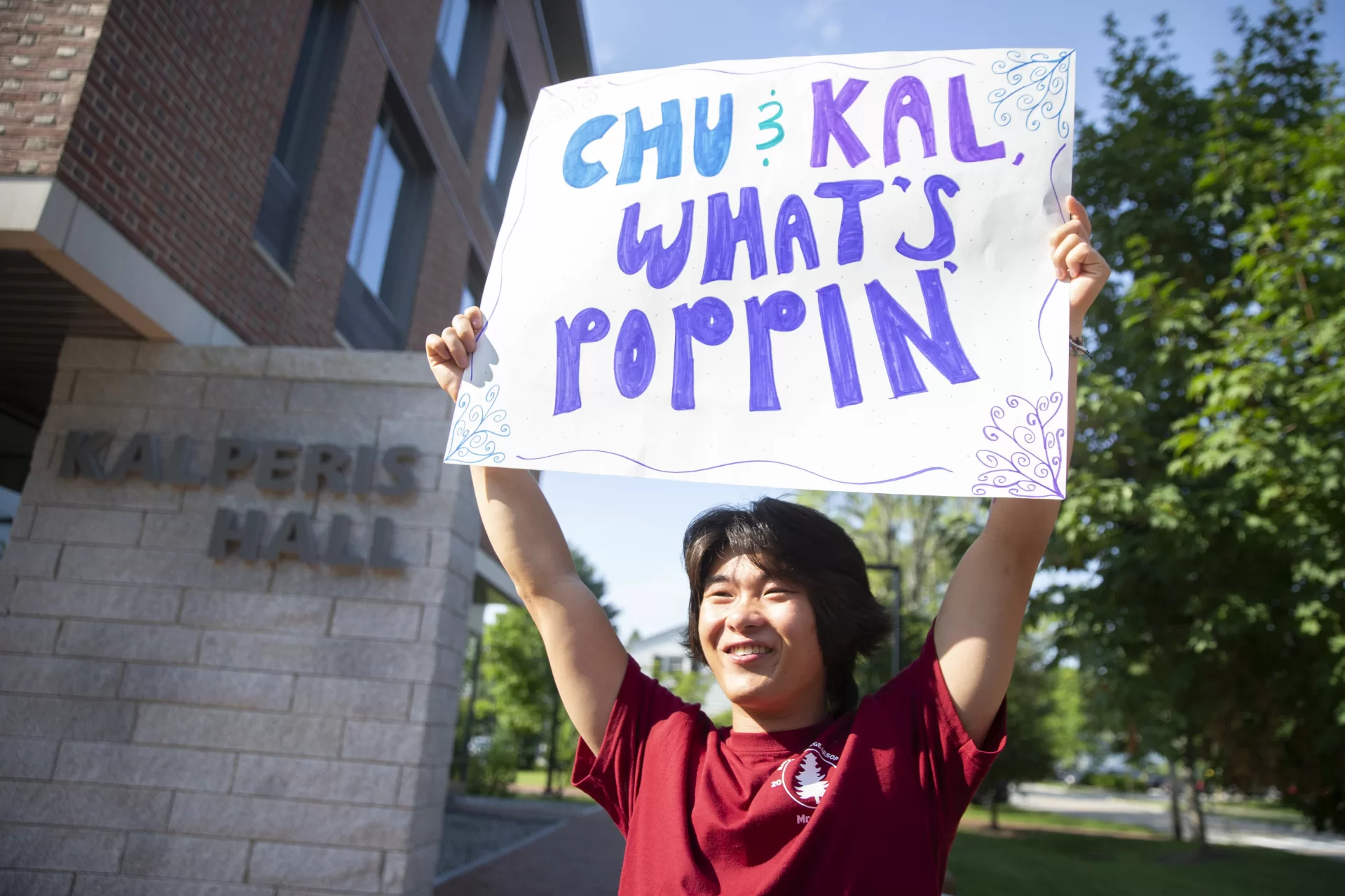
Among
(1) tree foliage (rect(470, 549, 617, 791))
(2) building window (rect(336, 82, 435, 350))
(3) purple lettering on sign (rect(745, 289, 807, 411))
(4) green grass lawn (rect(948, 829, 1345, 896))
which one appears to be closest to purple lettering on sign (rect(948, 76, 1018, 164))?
(3) purple lettering on sign (rect(745, 289, 807, 411))

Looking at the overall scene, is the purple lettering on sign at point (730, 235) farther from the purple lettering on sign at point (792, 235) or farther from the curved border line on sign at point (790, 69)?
the curved border line on sign at point (790, 69)

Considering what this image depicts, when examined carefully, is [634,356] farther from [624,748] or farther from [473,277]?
[473,277]

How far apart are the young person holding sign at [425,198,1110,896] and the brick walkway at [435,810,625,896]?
17.1ft

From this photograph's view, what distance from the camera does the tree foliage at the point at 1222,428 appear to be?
20.2ft

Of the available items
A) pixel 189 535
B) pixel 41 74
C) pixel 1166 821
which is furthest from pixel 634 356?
pixel 1166 821

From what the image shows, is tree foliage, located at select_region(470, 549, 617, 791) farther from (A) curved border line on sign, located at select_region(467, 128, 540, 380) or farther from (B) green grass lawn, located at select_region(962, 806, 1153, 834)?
(A) curved border line on sign, located at select_region(467, 128, 540, 380)

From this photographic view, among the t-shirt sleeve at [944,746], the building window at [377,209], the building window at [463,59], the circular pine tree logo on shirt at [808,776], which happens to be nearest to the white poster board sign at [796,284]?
the t-shirt sleeve at [944,746]

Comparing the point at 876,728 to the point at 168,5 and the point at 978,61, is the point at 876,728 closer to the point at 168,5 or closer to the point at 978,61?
the point at 978,61

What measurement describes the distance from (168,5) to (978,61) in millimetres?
5233

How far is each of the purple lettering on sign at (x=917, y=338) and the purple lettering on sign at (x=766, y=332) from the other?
0.49ft

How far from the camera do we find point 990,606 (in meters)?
1.39

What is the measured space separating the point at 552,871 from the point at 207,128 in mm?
8064

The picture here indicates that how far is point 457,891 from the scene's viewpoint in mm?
7703

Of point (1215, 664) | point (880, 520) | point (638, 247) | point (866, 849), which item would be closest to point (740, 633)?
point (866, 849)
